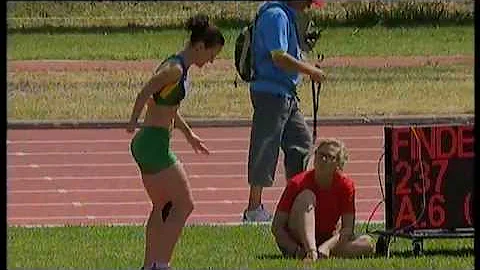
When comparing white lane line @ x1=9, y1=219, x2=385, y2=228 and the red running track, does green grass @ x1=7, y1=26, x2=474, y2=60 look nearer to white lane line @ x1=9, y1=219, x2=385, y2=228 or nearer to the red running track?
the red running track

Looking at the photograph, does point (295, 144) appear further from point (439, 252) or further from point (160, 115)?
point (160, 115)

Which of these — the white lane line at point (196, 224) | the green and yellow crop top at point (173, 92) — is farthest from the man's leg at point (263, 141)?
the green and yellow crop top at point (173, 92)

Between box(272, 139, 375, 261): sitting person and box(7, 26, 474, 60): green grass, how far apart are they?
22429mm

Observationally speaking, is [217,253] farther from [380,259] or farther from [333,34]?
[333,34]

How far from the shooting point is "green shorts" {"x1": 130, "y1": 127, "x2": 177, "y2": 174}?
25.1 ft

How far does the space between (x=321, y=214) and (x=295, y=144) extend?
1.65 m

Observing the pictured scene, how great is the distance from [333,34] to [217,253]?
2798 centimetres

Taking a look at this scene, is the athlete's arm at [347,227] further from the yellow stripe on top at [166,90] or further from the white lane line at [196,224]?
the white lane line at [196,224]

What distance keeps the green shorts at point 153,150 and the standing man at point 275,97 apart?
1993mm

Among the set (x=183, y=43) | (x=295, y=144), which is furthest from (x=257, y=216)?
(x=183, y=43)

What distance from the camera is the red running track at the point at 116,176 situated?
11.8 meters

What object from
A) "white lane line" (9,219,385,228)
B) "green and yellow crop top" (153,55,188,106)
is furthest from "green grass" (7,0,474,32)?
"green and yellow crop top" (153,55,188,106)

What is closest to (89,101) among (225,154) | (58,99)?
(58,99)

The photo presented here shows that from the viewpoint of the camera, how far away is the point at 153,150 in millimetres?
7664
